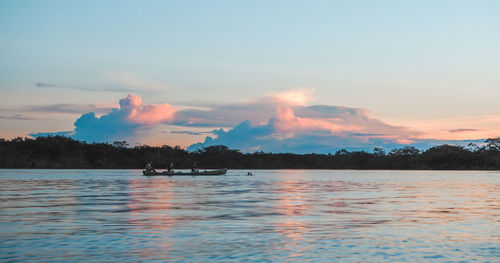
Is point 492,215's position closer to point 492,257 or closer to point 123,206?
point 492,257

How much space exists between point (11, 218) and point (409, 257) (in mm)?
16476

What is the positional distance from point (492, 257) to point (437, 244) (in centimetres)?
238

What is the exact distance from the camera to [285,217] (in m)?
25.6

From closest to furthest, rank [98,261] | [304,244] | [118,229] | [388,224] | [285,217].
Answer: [98,261] < [304,244] < [118,229] < [388,224] < [285,217]

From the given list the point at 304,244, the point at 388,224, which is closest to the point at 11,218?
the point at 304,244

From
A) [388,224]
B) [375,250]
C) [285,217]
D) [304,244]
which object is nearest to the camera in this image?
[375,250]

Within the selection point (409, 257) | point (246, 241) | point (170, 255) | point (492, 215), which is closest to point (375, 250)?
point (409, 257)

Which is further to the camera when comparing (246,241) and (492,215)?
(492,215)

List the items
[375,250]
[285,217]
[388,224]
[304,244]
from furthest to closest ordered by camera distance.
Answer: [285,217]
[388,224]
[304,244]
[375,250]

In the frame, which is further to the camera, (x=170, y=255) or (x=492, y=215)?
(x=492, y=215)

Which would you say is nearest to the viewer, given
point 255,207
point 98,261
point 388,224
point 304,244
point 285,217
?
point 98,261

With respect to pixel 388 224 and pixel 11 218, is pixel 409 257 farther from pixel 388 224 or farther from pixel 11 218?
pixel 11 218

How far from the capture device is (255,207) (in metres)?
31.6

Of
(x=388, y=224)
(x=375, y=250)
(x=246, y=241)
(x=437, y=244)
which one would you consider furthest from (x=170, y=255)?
(x=388, y=224)
